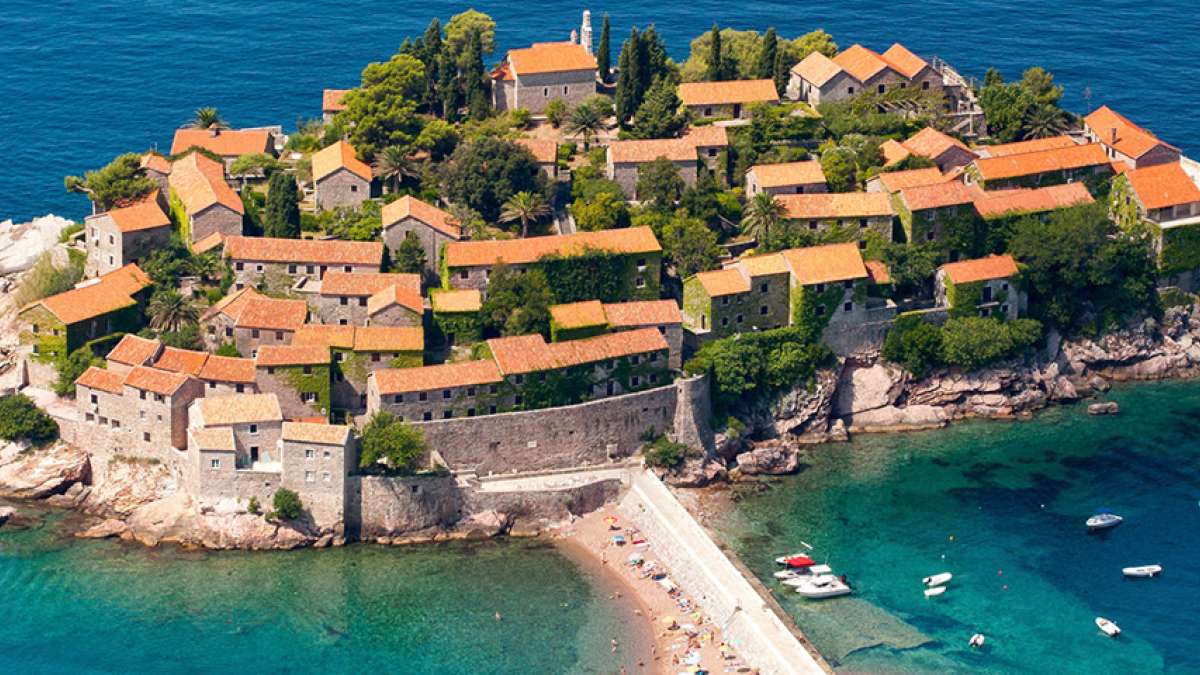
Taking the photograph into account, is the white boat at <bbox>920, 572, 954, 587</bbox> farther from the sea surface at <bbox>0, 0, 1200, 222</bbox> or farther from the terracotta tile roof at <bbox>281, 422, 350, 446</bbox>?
the sea surface at <bbox>0, 0, 1200, 222</bbox>

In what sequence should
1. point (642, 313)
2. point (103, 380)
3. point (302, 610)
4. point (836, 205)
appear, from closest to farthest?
point (302, 610) < point (103, 380) < point (642, 313) < point (836, 205)

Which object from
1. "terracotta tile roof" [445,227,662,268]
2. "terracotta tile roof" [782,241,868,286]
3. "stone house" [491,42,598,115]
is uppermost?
"stone house" [491,42,598,115]

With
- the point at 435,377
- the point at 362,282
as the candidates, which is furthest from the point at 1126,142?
the point at 362,282

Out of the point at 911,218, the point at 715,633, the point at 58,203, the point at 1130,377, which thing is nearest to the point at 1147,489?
the point at 1130,377

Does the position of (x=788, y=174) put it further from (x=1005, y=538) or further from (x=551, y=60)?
(x=1005, y=538)

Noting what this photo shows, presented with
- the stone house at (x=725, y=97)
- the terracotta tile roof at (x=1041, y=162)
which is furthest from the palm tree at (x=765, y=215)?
the terracotta tile roof at (x=1041, y=162)

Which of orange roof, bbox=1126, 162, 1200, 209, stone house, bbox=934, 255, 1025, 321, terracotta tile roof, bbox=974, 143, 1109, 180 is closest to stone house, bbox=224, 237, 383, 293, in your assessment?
stone house, bbox=934, 255, 1025, 321
